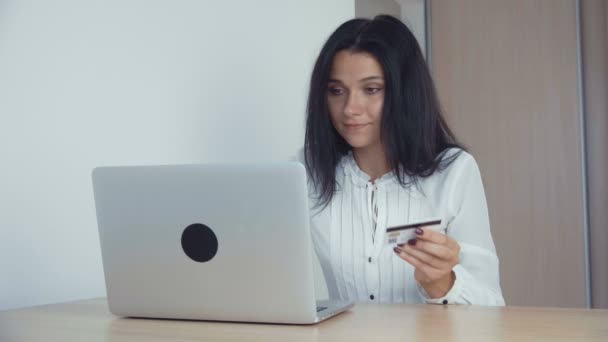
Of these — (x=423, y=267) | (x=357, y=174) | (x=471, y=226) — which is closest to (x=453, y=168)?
(x=471, y=226)

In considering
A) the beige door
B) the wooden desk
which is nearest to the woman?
the wooden desk

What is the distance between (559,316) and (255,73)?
1.42 metres

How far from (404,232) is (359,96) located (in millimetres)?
730

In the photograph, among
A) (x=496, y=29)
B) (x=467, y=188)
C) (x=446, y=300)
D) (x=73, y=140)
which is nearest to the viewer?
(x=446, y=300)

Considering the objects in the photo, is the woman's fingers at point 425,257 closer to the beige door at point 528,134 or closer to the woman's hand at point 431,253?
the woman's hand at point 431,253

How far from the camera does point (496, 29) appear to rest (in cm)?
357

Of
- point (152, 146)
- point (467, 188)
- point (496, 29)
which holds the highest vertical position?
point (496, 29)

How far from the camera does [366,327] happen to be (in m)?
0.98

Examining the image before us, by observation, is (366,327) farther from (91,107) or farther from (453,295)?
(91,107)

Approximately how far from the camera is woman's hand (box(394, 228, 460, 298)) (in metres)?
1.17

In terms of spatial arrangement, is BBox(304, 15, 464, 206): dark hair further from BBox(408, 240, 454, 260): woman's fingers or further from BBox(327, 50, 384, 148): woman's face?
BBox(408, 240, 454, 260): woman's fingers

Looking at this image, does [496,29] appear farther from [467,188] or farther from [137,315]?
[137,315]

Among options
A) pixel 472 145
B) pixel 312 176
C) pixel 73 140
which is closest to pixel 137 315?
pixel 73 140

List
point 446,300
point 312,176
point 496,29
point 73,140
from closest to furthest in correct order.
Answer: point 446,300
point 73,140
point 312,176
point 496,29
